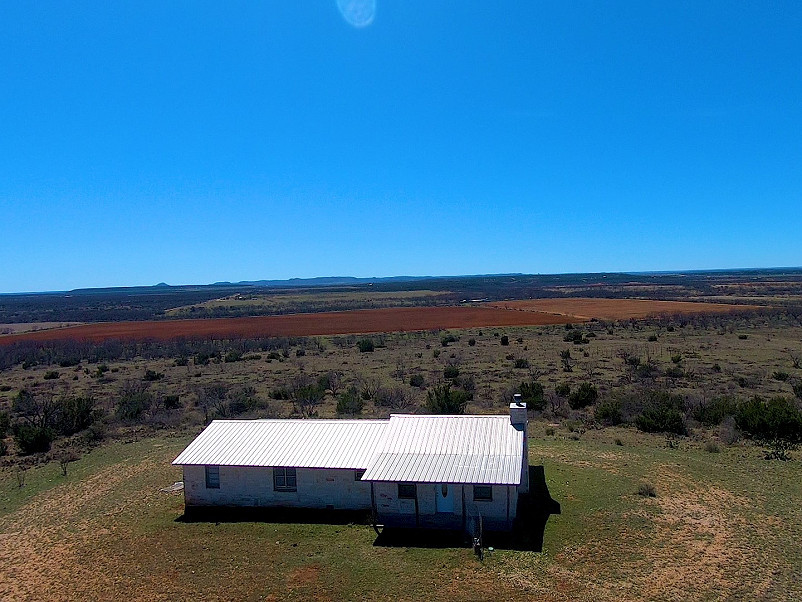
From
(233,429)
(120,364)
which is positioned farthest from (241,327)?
(233,429)

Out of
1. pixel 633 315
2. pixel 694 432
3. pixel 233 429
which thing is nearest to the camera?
pixel 233 429

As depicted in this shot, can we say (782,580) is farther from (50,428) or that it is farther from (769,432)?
(50,428)

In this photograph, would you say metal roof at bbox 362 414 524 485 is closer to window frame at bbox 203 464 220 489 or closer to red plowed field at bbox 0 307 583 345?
window frame at bbox 203 464 220 489

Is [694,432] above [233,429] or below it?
below

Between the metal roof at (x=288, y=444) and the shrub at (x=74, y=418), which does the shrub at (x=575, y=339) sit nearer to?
the metal roof at (x=288, y=444)

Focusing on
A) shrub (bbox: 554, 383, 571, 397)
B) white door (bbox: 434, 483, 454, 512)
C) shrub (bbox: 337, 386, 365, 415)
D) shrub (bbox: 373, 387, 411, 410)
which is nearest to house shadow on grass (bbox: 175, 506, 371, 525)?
white door (bbox: 434, 483, 454, 512)

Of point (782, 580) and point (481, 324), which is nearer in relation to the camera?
point (782, 580)

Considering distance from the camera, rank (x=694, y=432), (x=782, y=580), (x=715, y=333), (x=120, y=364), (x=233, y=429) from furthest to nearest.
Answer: (x=715, y=333) < (x=120, y=364) < (x=694, y=432) < (x=233, y=429) < (x=782, y=580)
